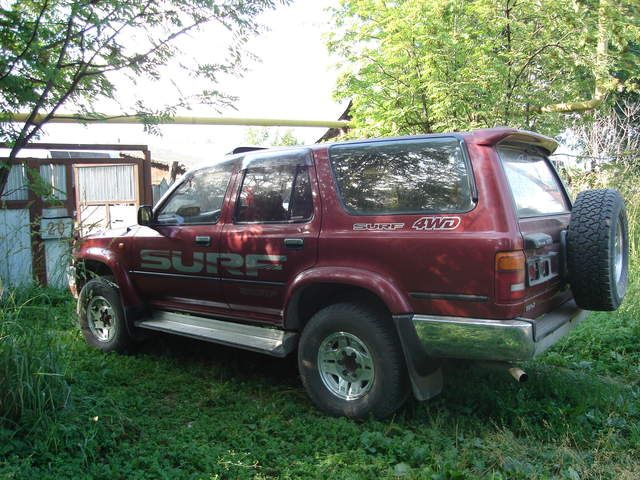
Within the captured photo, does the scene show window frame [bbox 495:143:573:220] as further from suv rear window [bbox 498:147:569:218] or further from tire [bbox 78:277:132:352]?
tire [bbox 78:277:132:352]

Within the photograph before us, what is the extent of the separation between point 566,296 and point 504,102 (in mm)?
4020

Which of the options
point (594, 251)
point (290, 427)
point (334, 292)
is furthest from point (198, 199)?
point (594, 251)

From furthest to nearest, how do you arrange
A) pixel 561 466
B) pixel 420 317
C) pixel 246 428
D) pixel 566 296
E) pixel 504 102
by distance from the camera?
pixel 504 102, pixel 566 296, pixel 246 428, pixel 420 317, pixel 561 466

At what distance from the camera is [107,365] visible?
16.2 ft

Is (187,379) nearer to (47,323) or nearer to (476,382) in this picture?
(47,323)

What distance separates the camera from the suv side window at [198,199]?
4.79 metres

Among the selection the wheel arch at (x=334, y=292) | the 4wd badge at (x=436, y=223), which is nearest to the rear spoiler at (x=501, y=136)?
the 4wd badge at (x=436, y=223)

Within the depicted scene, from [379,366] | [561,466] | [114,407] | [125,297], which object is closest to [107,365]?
[125,297]

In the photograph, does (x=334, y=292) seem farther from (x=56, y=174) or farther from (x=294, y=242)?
(x=56, y=174)

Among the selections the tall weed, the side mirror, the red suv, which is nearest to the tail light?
the red suv

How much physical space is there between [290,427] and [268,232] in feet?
4.83

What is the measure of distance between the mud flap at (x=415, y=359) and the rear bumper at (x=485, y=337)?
0.15 ft

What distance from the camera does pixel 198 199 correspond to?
4.95 m

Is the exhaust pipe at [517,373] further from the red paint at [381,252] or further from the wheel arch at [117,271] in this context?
the wheel arch at [117,271]
